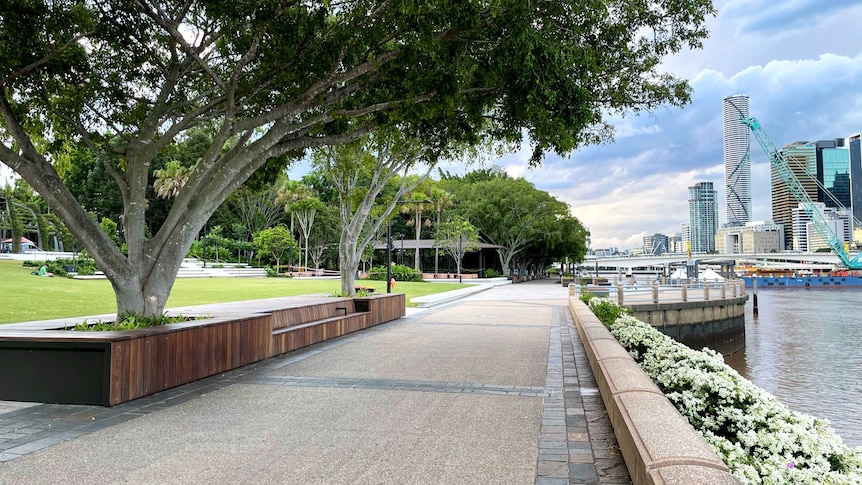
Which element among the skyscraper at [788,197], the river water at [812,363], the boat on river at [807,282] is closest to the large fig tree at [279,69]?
the river water at [812,363]

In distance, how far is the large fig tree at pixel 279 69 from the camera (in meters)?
7.58

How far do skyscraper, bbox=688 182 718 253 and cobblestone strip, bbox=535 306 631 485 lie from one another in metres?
191

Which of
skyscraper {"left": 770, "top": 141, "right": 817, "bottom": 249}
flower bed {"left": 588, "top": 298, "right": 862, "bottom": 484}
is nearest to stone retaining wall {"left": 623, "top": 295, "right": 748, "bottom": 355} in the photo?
flower bed {"left": 588, "top": 298, "right": 862, "bottom": 484}

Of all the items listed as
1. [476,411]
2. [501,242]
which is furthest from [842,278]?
[476,411]

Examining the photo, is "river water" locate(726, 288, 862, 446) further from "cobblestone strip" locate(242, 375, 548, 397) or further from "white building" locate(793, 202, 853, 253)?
"white building" locate(793, 202, 853, 253)

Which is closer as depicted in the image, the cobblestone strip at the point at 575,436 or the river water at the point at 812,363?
the cobblestone strip at the point at 575,436

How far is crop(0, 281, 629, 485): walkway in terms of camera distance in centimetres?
402

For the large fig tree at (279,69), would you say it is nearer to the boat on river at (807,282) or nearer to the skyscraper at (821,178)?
the boat on river at (807,282)

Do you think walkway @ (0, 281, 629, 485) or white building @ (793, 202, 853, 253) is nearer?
walkway @ (0, 281, 629, 485)

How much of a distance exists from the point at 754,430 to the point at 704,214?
652 feet

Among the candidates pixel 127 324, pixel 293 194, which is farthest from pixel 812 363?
pixel 293 194

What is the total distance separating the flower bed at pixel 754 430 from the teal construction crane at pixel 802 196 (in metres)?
97.0

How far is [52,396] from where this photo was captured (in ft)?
19.7

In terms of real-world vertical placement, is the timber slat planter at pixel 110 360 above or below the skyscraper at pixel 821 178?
below
